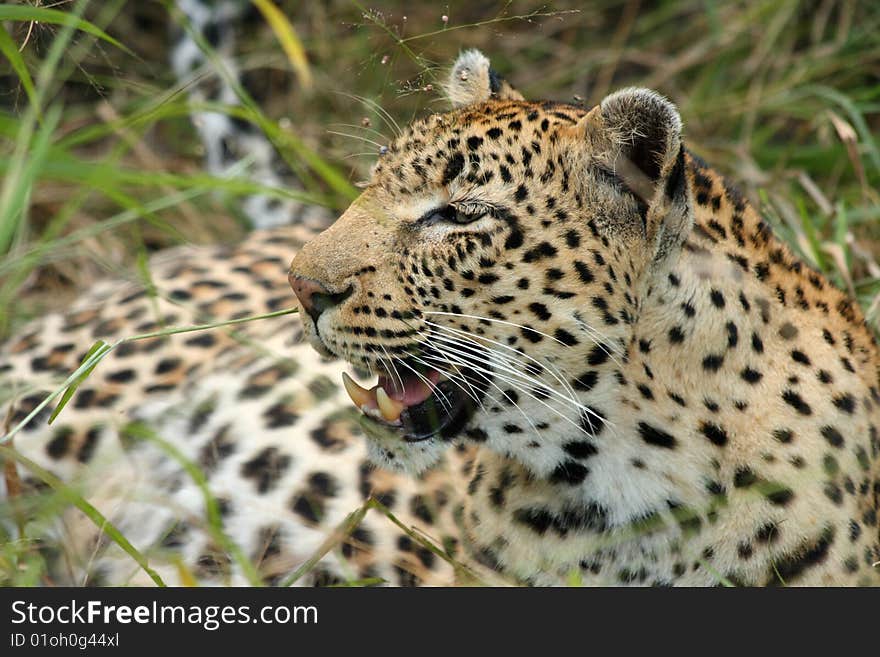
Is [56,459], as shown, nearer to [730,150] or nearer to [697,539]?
[697,539]

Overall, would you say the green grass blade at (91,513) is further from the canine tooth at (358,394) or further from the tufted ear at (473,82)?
the tufted ear at (473,82)

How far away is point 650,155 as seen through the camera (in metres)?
3.37

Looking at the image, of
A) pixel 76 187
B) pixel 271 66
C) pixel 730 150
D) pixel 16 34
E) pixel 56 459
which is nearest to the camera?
pixel 16 34

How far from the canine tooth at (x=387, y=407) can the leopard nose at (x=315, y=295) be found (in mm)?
277

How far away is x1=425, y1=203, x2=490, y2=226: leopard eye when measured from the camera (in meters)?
3.56

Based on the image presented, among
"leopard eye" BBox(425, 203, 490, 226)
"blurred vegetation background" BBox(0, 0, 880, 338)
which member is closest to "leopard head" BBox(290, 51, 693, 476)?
"leopard eye" BBox(425, 203, 490, 226)

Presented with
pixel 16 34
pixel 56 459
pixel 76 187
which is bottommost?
pixel 56 459

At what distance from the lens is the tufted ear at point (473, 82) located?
407cm

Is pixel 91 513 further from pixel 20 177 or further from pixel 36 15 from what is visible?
pixel 36 15

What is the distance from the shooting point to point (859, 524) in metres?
3.59

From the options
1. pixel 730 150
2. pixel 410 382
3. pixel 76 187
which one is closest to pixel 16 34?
pixel 410 382

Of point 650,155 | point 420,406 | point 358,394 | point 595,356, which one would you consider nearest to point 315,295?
point 358,394

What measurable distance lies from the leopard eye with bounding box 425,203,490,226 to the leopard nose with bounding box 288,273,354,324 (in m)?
0.34
